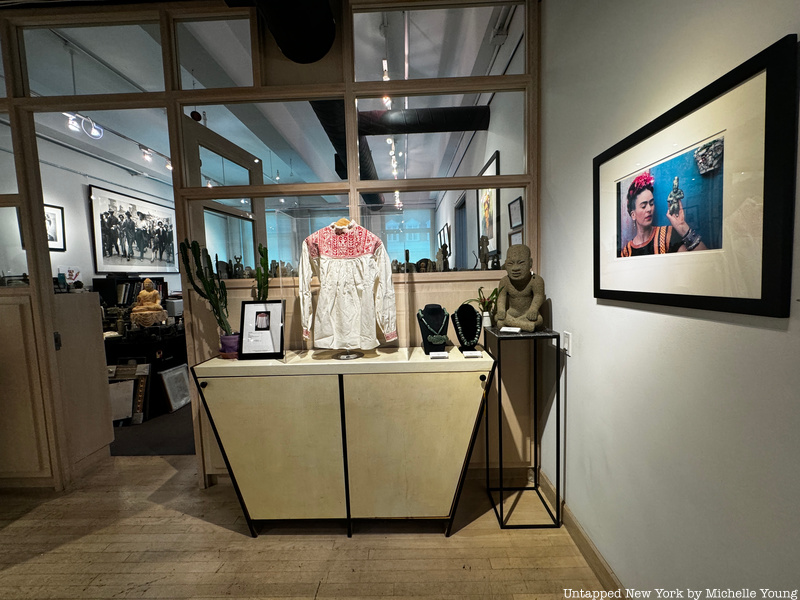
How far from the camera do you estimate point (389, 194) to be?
2.30 m

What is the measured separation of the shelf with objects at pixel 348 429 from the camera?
5.91 ft

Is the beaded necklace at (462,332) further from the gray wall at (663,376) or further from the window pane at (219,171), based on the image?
the window pane at (219,171)

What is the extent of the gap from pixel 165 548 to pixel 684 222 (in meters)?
2.91

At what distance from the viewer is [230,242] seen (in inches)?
96.3

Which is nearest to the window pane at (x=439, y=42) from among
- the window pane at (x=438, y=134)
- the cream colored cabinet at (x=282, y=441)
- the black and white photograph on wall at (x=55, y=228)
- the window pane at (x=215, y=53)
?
the window pane at (x=438, y=134)

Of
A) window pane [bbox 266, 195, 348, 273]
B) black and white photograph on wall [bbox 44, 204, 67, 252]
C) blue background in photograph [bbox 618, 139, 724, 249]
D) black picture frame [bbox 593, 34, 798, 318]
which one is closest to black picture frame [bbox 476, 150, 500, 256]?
window pane [bbox 266, 195, 348, 273]

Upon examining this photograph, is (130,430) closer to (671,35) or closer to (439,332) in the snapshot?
(439,332)

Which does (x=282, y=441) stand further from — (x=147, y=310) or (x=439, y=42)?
(x=147, y=310)

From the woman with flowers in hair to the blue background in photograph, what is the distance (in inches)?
0.7

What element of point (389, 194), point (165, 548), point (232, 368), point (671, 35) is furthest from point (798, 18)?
point (165, 548)

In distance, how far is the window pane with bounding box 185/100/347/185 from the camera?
2.34 metres

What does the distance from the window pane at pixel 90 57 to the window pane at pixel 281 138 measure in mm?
560

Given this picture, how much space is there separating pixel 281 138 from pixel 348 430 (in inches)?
85.4

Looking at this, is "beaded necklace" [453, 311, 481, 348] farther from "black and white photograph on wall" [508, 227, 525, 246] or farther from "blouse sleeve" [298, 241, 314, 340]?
"blouse sleeve" [298, 241, 314, 340]
